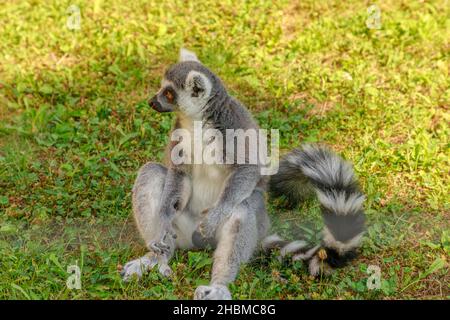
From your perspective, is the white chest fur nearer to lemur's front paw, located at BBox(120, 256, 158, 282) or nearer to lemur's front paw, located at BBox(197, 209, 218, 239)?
lemur's front paw, located at BBox(197, 209, 218, 239)

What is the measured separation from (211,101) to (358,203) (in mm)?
1537

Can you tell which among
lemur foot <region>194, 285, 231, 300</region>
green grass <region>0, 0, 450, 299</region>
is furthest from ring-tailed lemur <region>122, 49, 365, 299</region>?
green grass <region>0, 0, 450, 299</region>

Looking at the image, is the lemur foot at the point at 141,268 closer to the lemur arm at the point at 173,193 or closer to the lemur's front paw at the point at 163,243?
the lemur's front paw at the point at 163,243

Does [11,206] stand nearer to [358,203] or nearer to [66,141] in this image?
[66,141]

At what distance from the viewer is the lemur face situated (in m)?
6.10

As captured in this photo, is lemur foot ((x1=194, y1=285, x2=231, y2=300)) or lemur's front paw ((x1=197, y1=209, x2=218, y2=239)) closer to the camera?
lemur foot ((x1=194, y1=285, x2=231, y2=300))

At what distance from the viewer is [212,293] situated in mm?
5457

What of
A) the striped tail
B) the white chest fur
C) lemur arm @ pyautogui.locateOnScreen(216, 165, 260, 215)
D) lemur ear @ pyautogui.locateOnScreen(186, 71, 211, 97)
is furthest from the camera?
the white chest fur

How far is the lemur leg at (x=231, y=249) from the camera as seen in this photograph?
18.0ft

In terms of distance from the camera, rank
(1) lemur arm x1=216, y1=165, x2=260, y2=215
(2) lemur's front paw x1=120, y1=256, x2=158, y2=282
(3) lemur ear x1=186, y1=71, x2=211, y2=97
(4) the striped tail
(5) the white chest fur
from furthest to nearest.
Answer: (5) the white chest fur → (3) lemur ear x1=186, y1=71, x2=211, y2=97 → (1) lemur arm x1=216, y1=165, x2=260, y2=215 → (2) lemur's front paw x1=120, y1=256, x2=158, y2=282 → (4) the striped tail

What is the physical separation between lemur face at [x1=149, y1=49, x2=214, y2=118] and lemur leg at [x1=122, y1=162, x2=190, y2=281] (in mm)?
564

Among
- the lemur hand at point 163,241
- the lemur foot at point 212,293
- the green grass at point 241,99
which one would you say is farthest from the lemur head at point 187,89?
the lemur foot at point 212,293

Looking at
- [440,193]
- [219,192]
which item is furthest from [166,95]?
[440,193]

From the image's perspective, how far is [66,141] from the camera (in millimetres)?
8109
